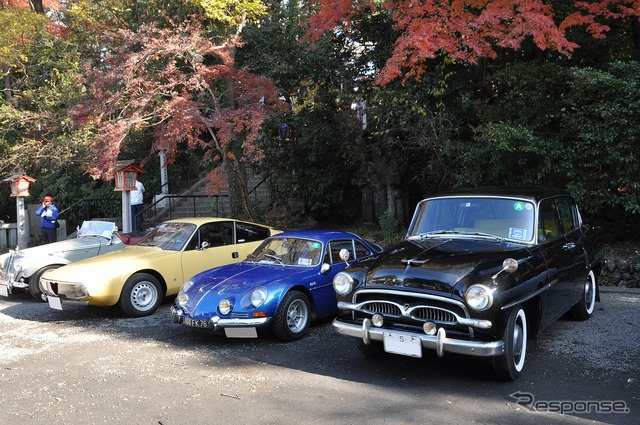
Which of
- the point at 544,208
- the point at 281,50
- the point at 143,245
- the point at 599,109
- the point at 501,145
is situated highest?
the point at 281,50

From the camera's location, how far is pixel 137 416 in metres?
4.24

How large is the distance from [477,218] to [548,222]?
0.81 m

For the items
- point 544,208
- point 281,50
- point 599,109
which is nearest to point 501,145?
point 599,109

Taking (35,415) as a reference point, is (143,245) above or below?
above

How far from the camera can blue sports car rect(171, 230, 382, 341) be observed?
5902 millimetres

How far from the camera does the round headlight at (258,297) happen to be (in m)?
5.91

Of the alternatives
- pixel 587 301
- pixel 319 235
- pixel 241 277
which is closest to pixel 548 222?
pixel 587 301

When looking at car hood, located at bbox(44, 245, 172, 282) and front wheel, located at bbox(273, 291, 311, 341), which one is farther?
car hood, located at bbox(44, 245, 172, 282)

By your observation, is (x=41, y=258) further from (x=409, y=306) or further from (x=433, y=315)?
(x=433, y=315)

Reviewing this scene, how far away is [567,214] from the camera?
650 cm

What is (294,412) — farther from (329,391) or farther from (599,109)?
(599,109)

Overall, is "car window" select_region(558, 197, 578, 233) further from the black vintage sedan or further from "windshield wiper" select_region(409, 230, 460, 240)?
"windshield wiper" select_region(409, 230, 460, 240)

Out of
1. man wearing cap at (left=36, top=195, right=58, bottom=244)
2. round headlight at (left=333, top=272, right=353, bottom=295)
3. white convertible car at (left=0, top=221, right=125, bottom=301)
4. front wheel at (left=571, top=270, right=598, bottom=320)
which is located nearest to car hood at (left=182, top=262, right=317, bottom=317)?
round headlight at (left=333, top=272, right=353, bottom=295)

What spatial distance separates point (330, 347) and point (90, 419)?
2638 millimetres
